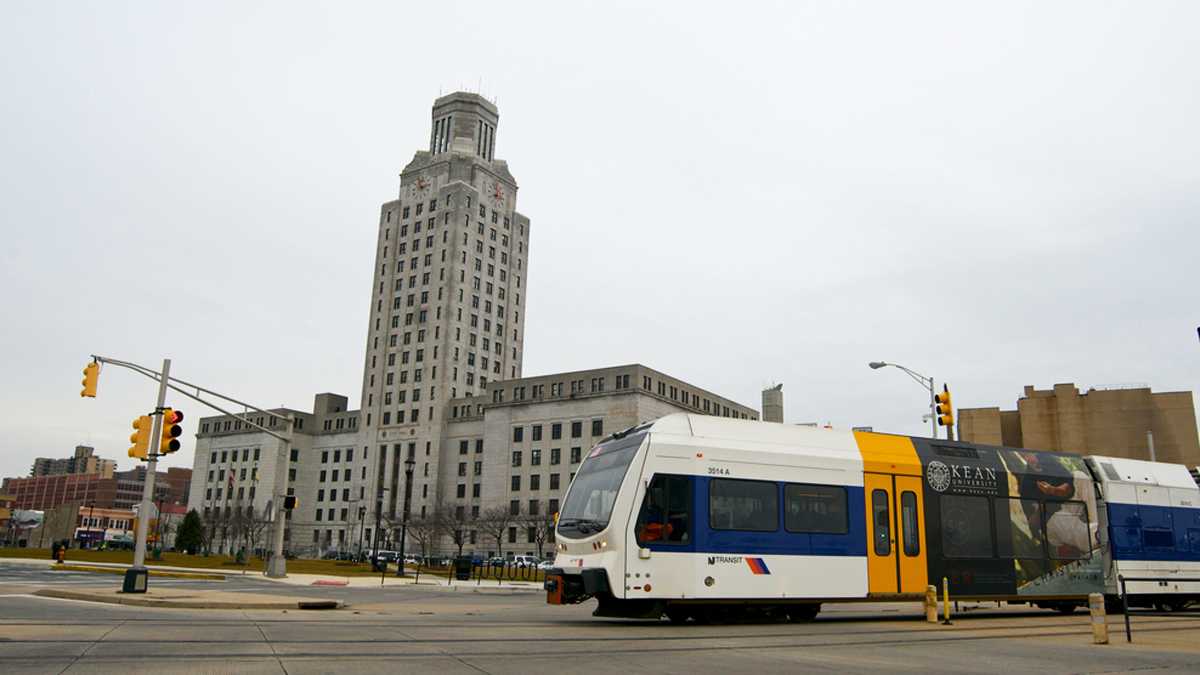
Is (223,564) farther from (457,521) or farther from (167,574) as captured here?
(457,521)

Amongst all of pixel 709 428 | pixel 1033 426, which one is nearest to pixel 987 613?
pixel 709 428

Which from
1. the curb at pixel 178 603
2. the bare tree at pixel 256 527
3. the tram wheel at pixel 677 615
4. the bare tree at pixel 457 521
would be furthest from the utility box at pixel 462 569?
the bare tree at pixel 256 527

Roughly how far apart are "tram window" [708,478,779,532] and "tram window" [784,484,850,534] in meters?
0.35

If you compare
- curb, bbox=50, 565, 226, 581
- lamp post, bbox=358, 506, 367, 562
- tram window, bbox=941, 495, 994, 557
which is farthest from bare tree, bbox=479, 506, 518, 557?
tram window, bbox=941, 495, 994, 557

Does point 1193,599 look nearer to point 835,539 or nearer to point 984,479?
point 984,479

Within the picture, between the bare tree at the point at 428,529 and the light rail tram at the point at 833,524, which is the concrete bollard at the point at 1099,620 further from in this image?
the bare tree at the point at 428,529

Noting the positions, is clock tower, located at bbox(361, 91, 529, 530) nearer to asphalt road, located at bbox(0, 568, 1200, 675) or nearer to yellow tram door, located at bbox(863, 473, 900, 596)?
asphalt road, located at bbox(0, 568, 1200, 675)

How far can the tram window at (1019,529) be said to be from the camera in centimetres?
2100

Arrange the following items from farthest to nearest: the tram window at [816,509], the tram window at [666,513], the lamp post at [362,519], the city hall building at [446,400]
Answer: the lamp post at [362,519] < the city hall building at [446,400] < the tram window at [816,509] < the tram window at [666,513]

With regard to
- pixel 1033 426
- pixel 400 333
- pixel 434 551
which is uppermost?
pixel 400 333

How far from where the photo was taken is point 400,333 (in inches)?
4975

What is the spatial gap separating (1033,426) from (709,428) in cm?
7509

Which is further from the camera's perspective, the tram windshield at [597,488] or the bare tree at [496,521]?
the bare tree at [496,521]

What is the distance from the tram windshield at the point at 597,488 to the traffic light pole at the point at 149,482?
1185cm
